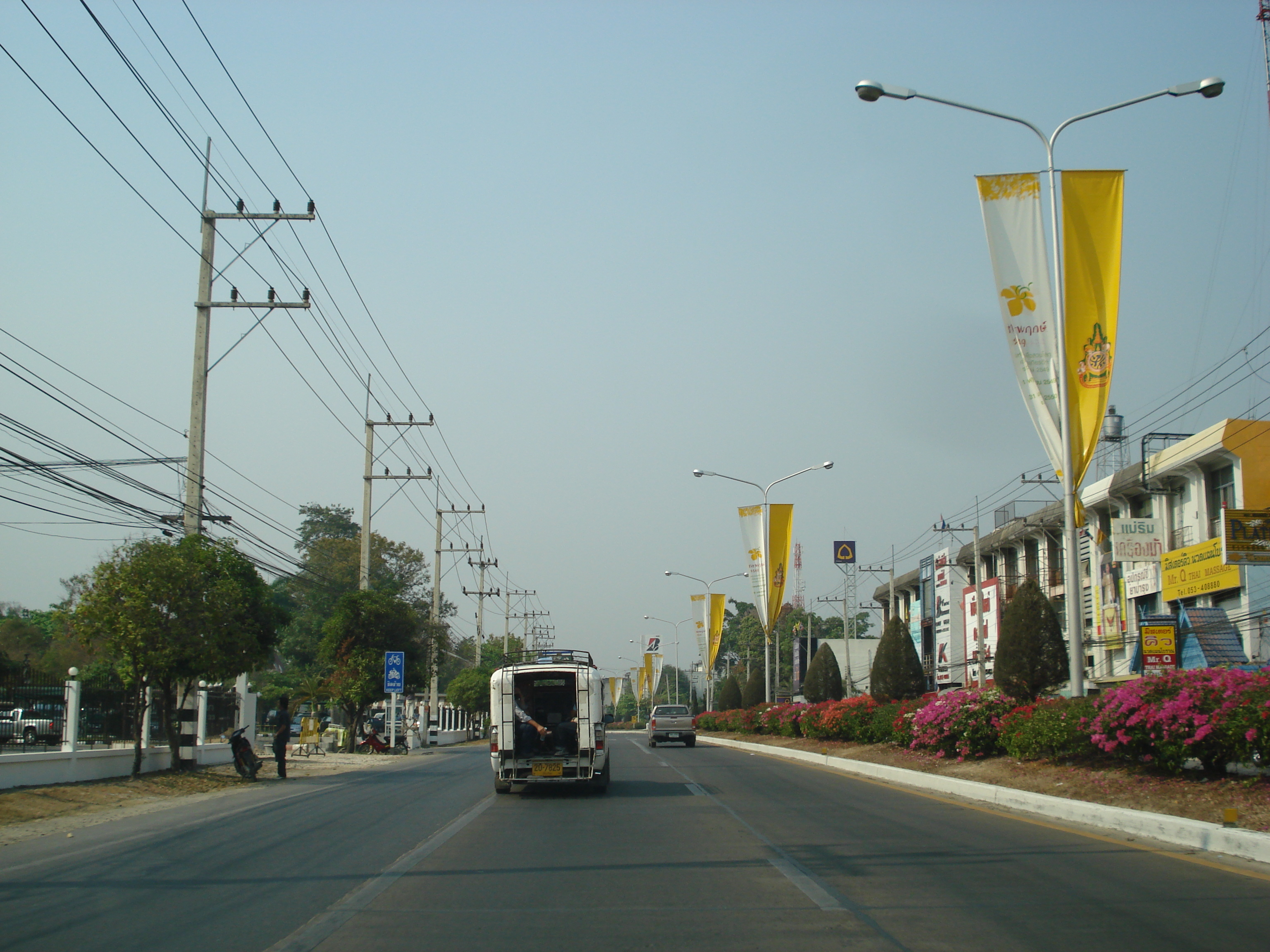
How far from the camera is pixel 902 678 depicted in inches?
1217

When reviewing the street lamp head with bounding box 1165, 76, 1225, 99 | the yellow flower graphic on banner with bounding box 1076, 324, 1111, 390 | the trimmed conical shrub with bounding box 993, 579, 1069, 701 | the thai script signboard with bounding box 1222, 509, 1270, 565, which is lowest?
the trimmed conical shrub with bounding box 993, 579, 1069, 701

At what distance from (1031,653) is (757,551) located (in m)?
20.5

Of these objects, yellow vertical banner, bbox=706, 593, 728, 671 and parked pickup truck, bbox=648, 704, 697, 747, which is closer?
parked pickup truck, bbox=648, 704, 697, 747

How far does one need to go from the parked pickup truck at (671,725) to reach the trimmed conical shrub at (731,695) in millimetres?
17530

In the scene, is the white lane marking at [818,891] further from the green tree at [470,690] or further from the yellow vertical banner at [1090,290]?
the green tree at [470,690]

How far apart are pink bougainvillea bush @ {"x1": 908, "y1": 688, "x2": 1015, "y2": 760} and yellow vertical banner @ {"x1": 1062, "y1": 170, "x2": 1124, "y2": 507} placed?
5.22 m

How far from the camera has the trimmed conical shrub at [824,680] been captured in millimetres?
41031

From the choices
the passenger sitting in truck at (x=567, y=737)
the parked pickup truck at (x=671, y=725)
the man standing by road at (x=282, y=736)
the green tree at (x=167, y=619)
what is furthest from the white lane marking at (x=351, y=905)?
the parked pickup truck at (x=671, y=725)

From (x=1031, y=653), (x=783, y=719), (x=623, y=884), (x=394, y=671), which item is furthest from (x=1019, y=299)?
(x=394, y=671)

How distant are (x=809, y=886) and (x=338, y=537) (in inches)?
3623

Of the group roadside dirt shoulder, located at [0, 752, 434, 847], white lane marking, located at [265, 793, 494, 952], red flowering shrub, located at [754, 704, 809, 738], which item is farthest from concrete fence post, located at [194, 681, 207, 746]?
red flowering shrub, located at [754, 704, 809, 738]

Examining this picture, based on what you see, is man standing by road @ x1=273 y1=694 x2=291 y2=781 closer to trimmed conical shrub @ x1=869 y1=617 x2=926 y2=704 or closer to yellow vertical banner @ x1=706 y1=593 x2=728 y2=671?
trimmed conical shrub @ x1=869 y1=617 x2=926 y2=704

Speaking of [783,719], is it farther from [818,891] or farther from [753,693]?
[818,891]

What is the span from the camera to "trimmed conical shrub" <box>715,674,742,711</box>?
64.7 meters
